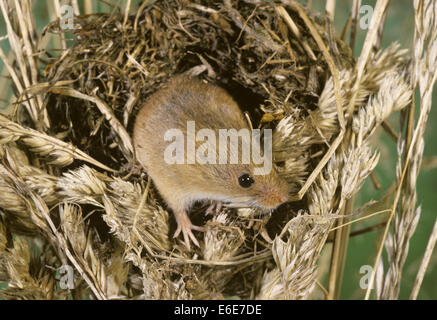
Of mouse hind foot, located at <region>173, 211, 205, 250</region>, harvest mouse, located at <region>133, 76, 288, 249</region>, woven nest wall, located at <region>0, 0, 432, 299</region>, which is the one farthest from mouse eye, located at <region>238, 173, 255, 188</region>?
mouse hind foot, located at <region>173, 211, 205, 250</region>

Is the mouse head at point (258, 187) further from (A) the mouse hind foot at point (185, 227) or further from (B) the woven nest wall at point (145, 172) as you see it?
(A) the mouse hind foot at point (185, 227)

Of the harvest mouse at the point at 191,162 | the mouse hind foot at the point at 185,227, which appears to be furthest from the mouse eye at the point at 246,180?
the mouse hind foot at the point at 185,227

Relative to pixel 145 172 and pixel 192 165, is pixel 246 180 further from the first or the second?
pixel 145 172

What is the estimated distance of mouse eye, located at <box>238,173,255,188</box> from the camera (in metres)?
1.50

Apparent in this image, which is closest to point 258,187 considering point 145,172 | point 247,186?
point 247,186

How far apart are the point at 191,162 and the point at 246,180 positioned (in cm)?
23

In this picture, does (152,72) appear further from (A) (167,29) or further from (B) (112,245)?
(B) (112,245)

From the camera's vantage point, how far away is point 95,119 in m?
1.56

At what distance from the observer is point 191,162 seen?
1.57m

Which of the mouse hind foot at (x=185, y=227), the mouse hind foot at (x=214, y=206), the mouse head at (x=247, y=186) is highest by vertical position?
the mouse head at (x=247, y=186)

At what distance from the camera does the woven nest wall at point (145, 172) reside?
1.31 metres

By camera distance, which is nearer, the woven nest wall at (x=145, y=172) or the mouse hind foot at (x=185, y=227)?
the woven nest wall at (x=145, y=172)

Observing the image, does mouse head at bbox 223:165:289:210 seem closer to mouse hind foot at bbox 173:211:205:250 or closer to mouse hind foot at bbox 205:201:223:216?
mouse hind foot at bbox 205:201:223:216

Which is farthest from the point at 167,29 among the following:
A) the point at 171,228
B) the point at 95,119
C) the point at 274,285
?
the point at 274,285
